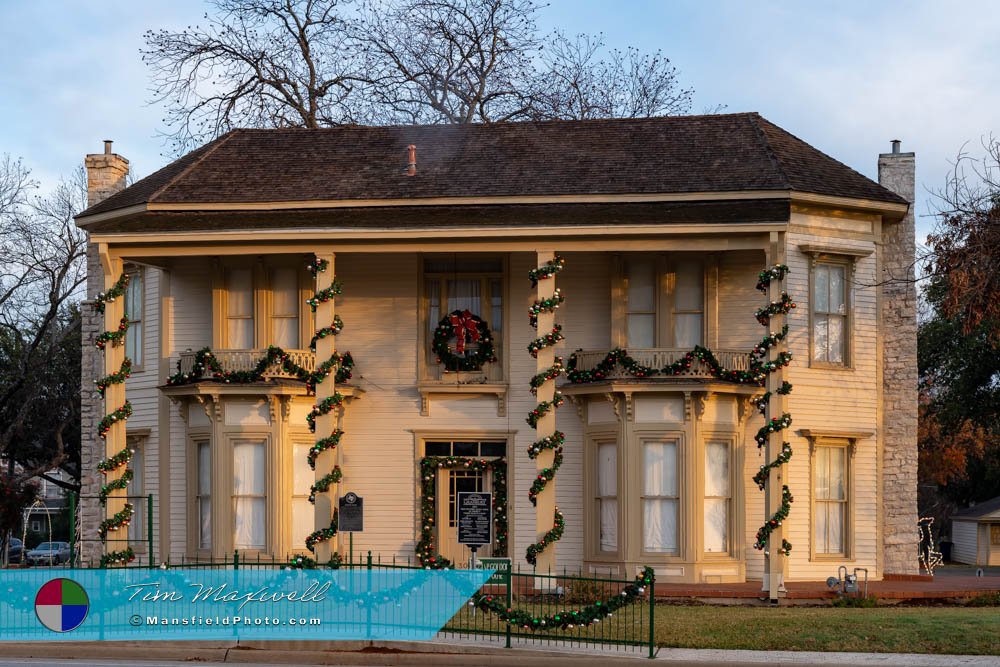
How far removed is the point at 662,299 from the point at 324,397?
663 centimetres

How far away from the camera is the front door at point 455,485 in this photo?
27.4 metres

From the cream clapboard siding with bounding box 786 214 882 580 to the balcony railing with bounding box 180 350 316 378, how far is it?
29.7ft

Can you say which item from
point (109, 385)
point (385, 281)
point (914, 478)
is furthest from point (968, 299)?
point (109, 385)

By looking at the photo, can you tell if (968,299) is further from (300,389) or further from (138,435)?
(138,435)

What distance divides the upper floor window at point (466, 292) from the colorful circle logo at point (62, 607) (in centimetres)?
1049

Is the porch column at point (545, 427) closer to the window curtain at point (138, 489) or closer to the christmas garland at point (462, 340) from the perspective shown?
the christmas garland at point (462, 340)

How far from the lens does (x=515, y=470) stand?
27203 millimetres

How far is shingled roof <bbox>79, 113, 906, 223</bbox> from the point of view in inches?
1041

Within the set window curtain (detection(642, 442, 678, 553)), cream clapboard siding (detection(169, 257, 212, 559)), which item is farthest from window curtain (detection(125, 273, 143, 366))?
window curtain (detection(642, 442, 678, 553))

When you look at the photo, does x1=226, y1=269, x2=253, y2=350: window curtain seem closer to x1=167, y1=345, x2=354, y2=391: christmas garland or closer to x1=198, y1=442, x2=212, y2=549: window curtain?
x1=167, y1=345, x2=354, y2=391: christmas garland

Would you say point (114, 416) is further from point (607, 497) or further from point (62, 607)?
point (607, 497)

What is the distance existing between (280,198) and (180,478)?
5867 millimetres

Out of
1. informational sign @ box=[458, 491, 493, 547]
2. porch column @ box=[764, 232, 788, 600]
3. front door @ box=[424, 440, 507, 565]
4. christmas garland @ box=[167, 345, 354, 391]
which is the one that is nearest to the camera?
porch column @ box=[764, 232, 788, 600]

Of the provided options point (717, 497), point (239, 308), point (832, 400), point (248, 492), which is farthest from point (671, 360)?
point (239, 308)
